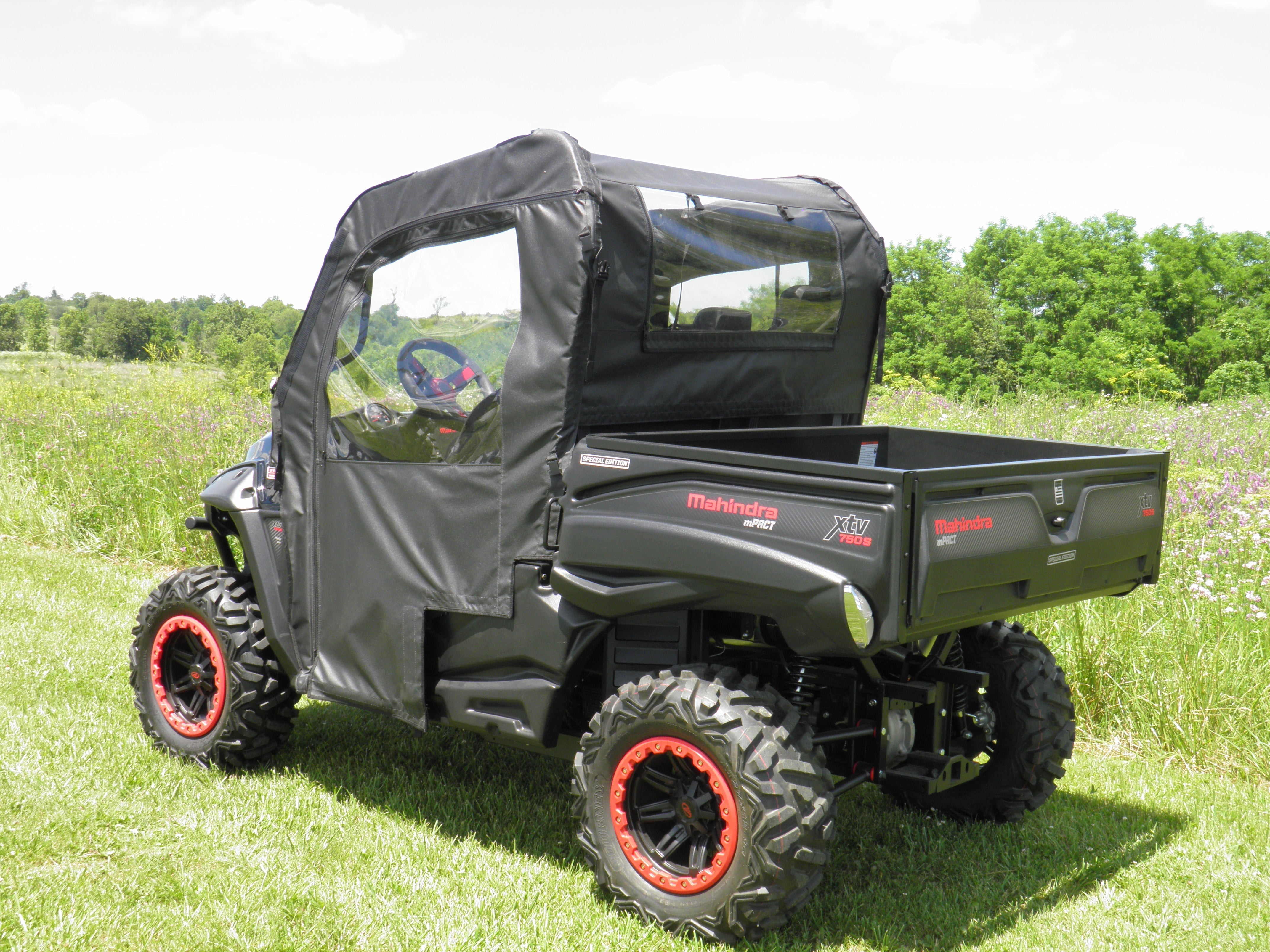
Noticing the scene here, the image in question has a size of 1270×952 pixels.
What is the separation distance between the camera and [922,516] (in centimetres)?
267

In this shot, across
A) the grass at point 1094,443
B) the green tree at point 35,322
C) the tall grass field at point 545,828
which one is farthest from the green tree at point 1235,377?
the green tree at point 35,322

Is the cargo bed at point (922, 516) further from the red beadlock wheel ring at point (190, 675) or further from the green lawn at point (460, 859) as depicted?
the red beadlock wheel ring at point (190, 675)

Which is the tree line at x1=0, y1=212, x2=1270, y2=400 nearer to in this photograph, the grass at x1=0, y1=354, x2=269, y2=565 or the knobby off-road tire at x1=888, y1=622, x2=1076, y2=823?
the grass at x1=0, y1=354, x2=269, y2=565

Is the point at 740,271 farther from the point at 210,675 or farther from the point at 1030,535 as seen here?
the point at 210,675

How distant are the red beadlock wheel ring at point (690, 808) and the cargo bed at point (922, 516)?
19.3 inches

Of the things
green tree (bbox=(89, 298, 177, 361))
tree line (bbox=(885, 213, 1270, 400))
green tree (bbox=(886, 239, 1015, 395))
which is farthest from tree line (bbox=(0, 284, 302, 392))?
green tree (bbox=(886, 239, 1015, 395))

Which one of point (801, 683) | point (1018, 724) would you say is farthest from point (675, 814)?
point (1018, 724)

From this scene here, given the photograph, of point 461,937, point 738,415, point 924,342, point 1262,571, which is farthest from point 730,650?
point 924,342

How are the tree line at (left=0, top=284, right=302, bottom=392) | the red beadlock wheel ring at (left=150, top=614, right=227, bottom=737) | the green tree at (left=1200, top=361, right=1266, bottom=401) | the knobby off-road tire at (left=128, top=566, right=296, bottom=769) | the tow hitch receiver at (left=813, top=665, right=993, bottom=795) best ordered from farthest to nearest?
the green tree at (left=1200, top=361, right=1266, bottom=401) → the tree line at (left=0, top=284, right=302, bottom=392) → the red beadlock wheel ring at (left=150, top=614, right=227, bottom=737) → the knobby off-road tire at (left=128, top=566, right=296, bottom=769) → the tow hitch receiver at (left=813, top=665, right=993, bottom=795)

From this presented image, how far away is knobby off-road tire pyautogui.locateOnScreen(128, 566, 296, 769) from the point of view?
166 inches

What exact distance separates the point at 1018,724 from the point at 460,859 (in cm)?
199

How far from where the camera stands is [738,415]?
4055 millimetres

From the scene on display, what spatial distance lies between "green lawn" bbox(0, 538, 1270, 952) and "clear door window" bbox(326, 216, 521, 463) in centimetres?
134

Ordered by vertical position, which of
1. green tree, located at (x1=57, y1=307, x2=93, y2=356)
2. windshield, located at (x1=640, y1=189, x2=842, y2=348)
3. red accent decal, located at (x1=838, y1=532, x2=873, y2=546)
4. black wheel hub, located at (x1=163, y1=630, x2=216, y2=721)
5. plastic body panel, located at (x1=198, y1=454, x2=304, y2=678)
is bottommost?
black wheel hub, located at (x1=163, y1=630, x2=216, y2=721)
